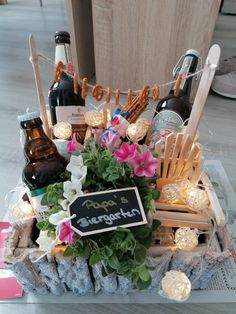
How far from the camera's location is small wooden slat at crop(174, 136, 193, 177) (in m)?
0.41

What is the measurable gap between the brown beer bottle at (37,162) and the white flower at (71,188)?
0.24 feet

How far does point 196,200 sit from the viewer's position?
0.41 m

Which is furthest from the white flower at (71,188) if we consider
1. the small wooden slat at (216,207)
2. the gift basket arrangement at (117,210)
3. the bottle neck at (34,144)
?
the small wooden slat at (216,207)

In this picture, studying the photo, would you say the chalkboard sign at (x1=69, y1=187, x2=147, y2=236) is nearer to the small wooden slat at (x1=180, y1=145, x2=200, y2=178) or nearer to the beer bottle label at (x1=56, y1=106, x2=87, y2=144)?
the small wooden slat at (x1=180, y1=145, x2=200, y2=178)

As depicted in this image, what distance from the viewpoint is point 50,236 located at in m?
0.34

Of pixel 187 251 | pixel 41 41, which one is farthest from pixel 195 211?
pixel 41 41

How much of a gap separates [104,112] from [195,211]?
26cm

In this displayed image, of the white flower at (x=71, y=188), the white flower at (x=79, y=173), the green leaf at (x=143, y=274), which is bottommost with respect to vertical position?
the green leaf at (x=143, y=274)

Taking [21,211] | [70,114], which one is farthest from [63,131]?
[21,211]

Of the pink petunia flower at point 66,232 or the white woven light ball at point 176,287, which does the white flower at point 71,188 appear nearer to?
the pink petunia flower at point 66,232

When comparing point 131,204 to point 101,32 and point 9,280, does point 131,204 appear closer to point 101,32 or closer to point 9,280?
point 9,280

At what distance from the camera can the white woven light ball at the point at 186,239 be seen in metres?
0.38

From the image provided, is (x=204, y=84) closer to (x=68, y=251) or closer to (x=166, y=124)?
(x=166, y=124)

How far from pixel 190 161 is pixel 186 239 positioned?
0.40 feet
